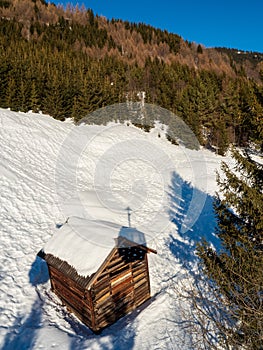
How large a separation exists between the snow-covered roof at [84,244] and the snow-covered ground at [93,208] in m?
2.20

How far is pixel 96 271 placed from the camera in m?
8.09

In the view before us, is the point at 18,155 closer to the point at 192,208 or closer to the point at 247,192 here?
the point at 192,208

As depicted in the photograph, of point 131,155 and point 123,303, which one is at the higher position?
point 131,155

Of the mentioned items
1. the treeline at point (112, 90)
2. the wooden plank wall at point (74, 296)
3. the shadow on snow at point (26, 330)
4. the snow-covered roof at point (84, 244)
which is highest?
the treeline at point (112, 90)

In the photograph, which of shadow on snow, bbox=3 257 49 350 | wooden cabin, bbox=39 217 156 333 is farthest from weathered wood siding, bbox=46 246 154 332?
shadow on snow, bbox=3 257 49 350

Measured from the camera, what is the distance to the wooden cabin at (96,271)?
8.43 m

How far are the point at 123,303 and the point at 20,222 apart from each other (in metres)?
7.39

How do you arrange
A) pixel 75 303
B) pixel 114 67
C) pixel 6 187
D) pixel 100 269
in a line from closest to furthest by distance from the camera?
pixel 100 269, pixel 75 303, pixel 6 187, pixel 114 67

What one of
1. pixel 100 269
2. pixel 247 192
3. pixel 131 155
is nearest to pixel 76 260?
pixel 100 269

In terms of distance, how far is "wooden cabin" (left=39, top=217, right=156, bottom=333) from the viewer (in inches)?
332

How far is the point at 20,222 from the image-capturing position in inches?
546

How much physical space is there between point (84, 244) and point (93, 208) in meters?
7.29

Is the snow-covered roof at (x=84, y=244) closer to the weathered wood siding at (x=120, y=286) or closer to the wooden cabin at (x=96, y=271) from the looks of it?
the wooden cabin at (x=96, y=271)

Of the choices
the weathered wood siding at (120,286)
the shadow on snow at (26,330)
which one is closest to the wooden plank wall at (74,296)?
the weathered wood siding at (120,286)
